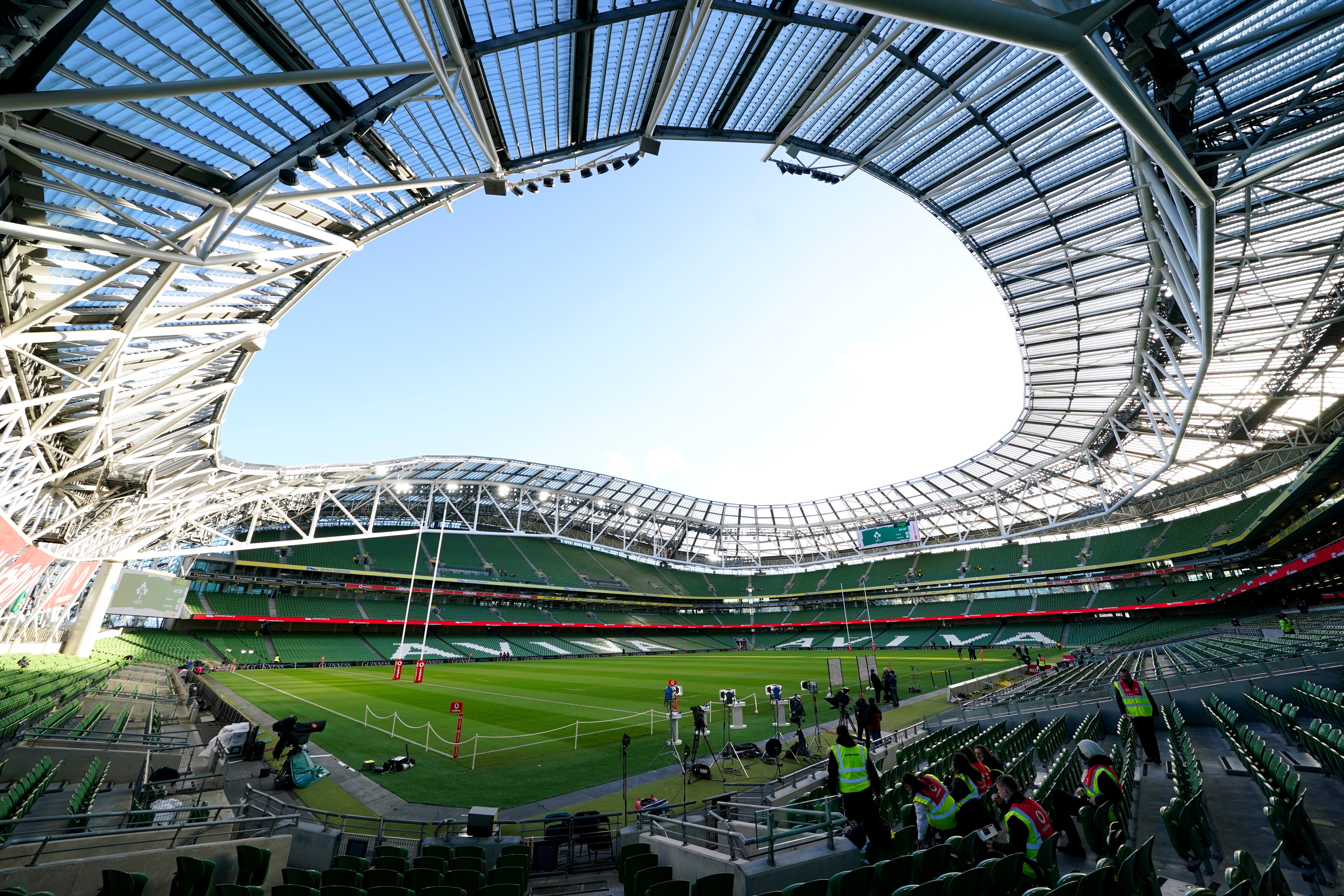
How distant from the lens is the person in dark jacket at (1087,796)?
6.40 m

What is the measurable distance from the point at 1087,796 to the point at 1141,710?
5.30 metres

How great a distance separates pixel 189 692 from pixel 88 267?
21496 millimetres

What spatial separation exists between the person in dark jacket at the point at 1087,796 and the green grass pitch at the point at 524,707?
10.3 m

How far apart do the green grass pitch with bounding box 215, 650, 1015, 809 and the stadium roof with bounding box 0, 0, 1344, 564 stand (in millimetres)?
12381

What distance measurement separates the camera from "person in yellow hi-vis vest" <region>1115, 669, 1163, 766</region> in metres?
10.5

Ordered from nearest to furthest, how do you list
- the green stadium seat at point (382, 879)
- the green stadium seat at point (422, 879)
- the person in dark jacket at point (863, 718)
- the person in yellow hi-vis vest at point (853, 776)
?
the green stadium seat at point (382, 879)
the green stadium seat at point (422, 879)
the person in yellow hi-vis vest at point (853, 776)
the person in dark jacket at point (863, 718)

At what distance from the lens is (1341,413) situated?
113ft

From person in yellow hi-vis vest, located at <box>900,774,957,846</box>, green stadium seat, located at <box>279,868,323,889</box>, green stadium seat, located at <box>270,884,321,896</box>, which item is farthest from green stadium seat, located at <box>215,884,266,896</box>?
person in yellow hi-vis vest, located at <box>900,774,957,846</box>

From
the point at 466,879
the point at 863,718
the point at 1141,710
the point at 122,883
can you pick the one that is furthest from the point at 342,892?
the point at 1141,710

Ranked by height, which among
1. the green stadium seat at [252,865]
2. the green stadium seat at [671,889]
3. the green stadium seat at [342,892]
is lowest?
the green stadium seat at [252,865]

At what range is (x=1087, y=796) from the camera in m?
6.91

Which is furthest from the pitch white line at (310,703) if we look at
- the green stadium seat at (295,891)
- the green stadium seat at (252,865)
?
the green stadium seat at (295,891)

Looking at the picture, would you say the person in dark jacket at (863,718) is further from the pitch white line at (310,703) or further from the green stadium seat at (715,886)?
the pitch white line at (310,703)

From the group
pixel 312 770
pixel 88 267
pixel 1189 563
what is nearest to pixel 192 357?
pixel 88 267
